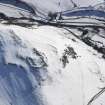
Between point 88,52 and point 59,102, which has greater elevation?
point 88,52

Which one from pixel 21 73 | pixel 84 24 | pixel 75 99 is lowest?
pixel 75 99

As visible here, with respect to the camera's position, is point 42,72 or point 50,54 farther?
point 50,54

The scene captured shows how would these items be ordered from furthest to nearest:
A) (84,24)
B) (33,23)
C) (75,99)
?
(84,24) → (33,23) → (75,99)

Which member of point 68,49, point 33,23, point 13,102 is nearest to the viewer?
point 13,102

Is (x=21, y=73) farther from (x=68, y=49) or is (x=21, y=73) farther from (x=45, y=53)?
(x=68, y=49)

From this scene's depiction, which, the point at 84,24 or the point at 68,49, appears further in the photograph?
the point at 84,24

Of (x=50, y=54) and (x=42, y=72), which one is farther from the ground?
(x=50, y=54)

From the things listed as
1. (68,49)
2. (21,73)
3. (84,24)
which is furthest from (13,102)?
(84,24)
